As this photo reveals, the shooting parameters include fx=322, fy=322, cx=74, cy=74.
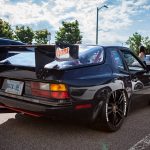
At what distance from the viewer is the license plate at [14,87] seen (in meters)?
4.08

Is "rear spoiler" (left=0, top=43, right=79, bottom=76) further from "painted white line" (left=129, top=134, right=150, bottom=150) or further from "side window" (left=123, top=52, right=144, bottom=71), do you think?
"side window" (left=123, top=52, right=144, bottom=71)

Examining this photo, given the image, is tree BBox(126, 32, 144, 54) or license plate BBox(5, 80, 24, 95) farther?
tree BBox(126, 32, 144, 54)

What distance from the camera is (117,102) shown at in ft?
15.3

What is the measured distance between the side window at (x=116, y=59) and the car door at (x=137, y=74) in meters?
0.21

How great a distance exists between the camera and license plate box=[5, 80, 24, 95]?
13.4 feet

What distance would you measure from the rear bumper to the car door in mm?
1420

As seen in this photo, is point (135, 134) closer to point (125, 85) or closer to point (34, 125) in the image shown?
point (125, 85)

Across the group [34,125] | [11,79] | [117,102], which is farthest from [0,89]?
[117,102]

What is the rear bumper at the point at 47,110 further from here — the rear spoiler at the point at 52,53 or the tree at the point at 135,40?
the tree at the point at 135,40

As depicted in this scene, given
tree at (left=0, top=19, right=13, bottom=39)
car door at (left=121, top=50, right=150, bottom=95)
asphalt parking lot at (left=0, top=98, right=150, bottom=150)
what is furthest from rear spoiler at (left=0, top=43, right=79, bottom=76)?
tree at (left=0, top=19, right=13, bottom=39)

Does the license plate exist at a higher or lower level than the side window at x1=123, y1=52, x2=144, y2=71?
lower

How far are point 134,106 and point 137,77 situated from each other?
54 cm

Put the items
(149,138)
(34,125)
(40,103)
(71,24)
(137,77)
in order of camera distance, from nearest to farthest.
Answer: (40,103) → (149,138) → (34,125) → (137,77) → (71,24)

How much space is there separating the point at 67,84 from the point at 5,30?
138ft
